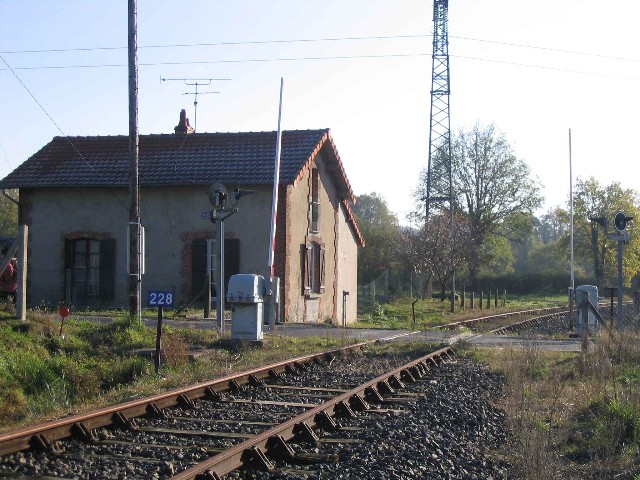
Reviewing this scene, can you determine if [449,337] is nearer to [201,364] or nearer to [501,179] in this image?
[201,364]

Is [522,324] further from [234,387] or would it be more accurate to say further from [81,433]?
[81,433]

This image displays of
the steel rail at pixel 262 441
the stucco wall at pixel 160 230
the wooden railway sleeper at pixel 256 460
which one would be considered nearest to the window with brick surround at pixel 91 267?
the stucco wall at pixel 160 230

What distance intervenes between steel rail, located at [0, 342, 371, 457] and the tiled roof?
55.4ft

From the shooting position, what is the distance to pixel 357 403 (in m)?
9.98

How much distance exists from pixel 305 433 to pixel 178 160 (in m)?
22.7

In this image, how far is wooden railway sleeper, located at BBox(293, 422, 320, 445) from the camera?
7867 millimetres

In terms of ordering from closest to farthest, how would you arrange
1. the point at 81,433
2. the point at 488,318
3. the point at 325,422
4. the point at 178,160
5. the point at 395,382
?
the point at 81,433
the point at 325,422
the point at 395,382
the point at 178,160
the point at 488,318

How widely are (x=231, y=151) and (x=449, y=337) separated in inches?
485

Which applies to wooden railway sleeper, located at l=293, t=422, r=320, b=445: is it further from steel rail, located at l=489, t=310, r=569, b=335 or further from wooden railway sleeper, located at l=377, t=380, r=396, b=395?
steel rail, located at l=489, t=310, r=569, b=335

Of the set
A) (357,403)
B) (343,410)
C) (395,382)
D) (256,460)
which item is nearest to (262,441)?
(256,460)

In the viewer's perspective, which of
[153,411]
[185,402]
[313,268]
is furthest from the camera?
[313,268]

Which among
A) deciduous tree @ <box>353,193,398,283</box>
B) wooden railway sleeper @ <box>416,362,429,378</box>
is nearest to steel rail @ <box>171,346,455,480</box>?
wooden railway sleeper @ <box>416,362,429,378</box>

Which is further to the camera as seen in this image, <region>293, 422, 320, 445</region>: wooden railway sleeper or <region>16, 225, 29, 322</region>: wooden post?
<region>16, 225, 29, 322</region>: wooden post

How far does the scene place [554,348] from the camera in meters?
18.1
